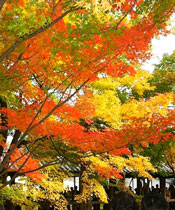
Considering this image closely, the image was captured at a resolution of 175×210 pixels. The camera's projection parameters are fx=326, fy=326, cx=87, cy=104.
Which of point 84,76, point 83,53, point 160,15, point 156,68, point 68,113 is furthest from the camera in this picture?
point 156,68

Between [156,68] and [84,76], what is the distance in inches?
581

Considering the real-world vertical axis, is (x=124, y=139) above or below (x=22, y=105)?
below

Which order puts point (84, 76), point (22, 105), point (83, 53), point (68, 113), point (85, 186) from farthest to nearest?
1. point (85, 186)
2. point (22, 105)
3. point (68, 113)
4. point (84, 76)
5. point (83, 53)

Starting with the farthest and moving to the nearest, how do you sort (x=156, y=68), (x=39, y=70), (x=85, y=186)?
(x=156, y=68), (x=85, y=186), (x=39, y=70)

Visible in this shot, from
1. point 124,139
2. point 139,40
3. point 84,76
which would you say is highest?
point 139,40

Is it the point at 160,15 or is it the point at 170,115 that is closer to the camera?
the point at 160,15

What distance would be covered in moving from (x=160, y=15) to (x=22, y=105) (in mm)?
6126

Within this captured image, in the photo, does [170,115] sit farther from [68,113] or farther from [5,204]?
[5,204]

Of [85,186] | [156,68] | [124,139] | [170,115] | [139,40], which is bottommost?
[85,186]

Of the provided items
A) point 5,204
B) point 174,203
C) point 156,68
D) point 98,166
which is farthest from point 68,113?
point 156,68

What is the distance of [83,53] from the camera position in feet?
22.2

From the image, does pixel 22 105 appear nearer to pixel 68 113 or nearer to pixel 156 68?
pixel 68 113

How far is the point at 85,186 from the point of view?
13539 millimetres

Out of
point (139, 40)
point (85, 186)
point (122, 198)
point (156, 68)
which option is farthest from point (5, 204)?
point (156, 68)
